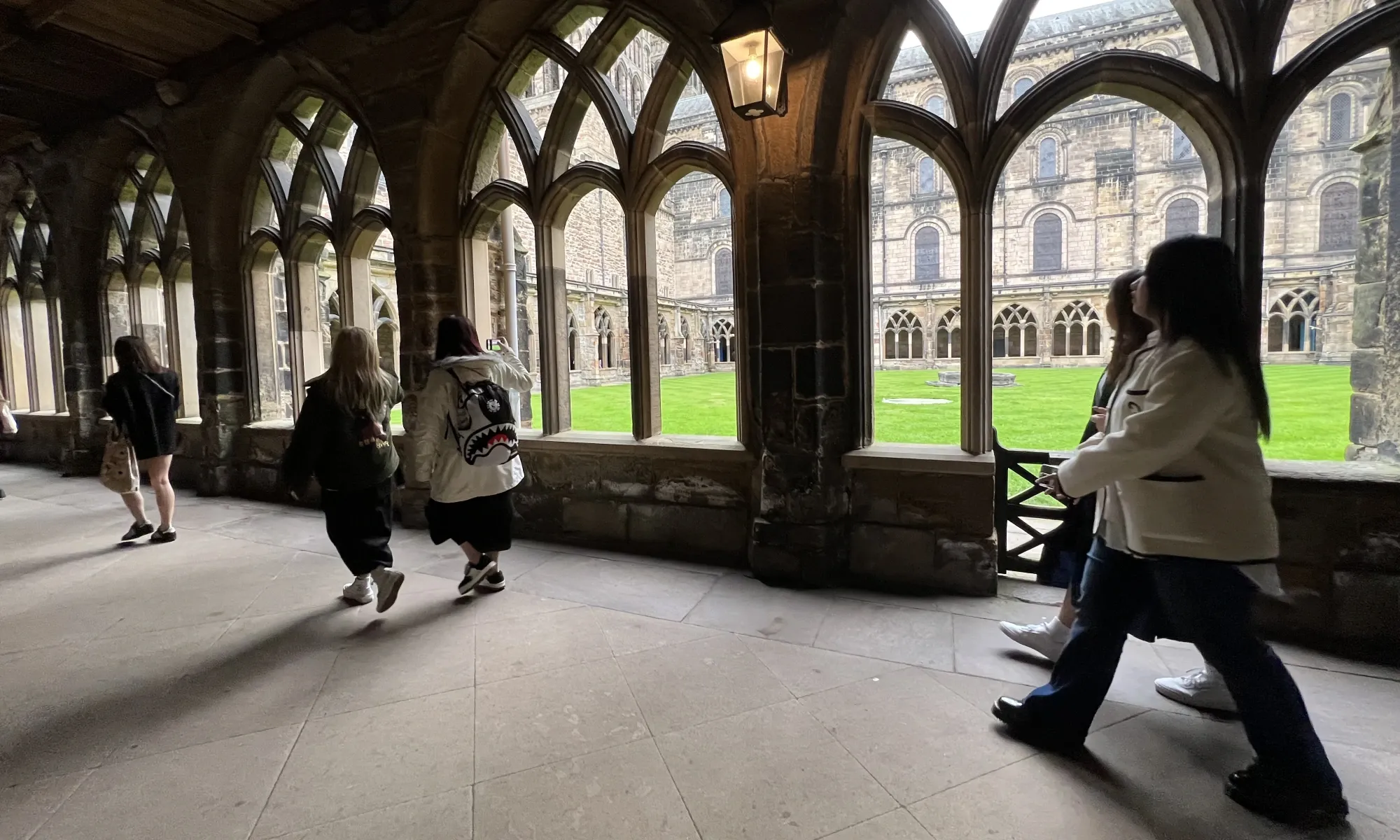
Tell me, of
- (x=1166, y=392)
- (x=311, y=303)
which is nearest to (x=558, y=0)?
(x=311, y=303)

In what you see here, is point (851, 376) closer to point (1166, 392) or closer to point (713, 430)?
point (1166, 392)

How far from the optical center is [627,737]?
5.83 ft

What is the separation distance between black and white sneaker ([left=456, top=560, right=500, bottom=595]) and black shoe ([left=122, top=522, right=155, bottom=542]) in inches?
103

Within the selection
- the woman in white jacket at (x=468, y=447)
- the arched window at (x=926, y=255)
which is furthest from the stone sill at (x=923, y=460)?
the arched window at (x=926, y=255)

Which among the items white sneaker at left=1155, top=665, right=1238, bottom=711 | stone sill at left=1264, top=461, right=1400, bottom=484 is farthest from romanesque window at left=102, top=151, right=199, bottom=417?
stone sill at left=1264, top=461, right=1400, bottom=484

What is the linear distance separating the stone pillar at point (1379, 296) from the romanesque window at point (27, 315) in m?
10.6

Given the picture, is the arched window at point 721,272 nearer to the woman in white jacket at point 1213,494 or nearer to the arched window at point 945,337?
the arched window at point 945,337

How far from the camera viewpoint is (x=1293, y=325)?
53.2 ft

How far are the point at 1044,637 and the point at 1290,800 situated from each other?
2.61 ft

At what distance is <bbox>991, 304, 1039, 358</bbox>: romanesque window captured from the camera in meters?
21.0

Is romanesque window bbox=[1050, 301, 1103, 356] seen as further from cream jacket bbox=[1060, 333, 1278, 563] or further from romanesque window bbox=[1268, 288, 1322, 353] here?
cream jacket bbox=[1060, 333, 1278, 563]

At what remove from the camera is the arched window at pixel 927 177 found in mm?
28500

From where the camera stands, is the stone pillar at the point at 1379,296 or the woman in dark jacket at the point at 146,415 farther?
the woman in dark jacket at the point at 146,415

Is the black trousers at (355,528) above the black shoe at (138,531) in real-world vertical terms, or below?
above
